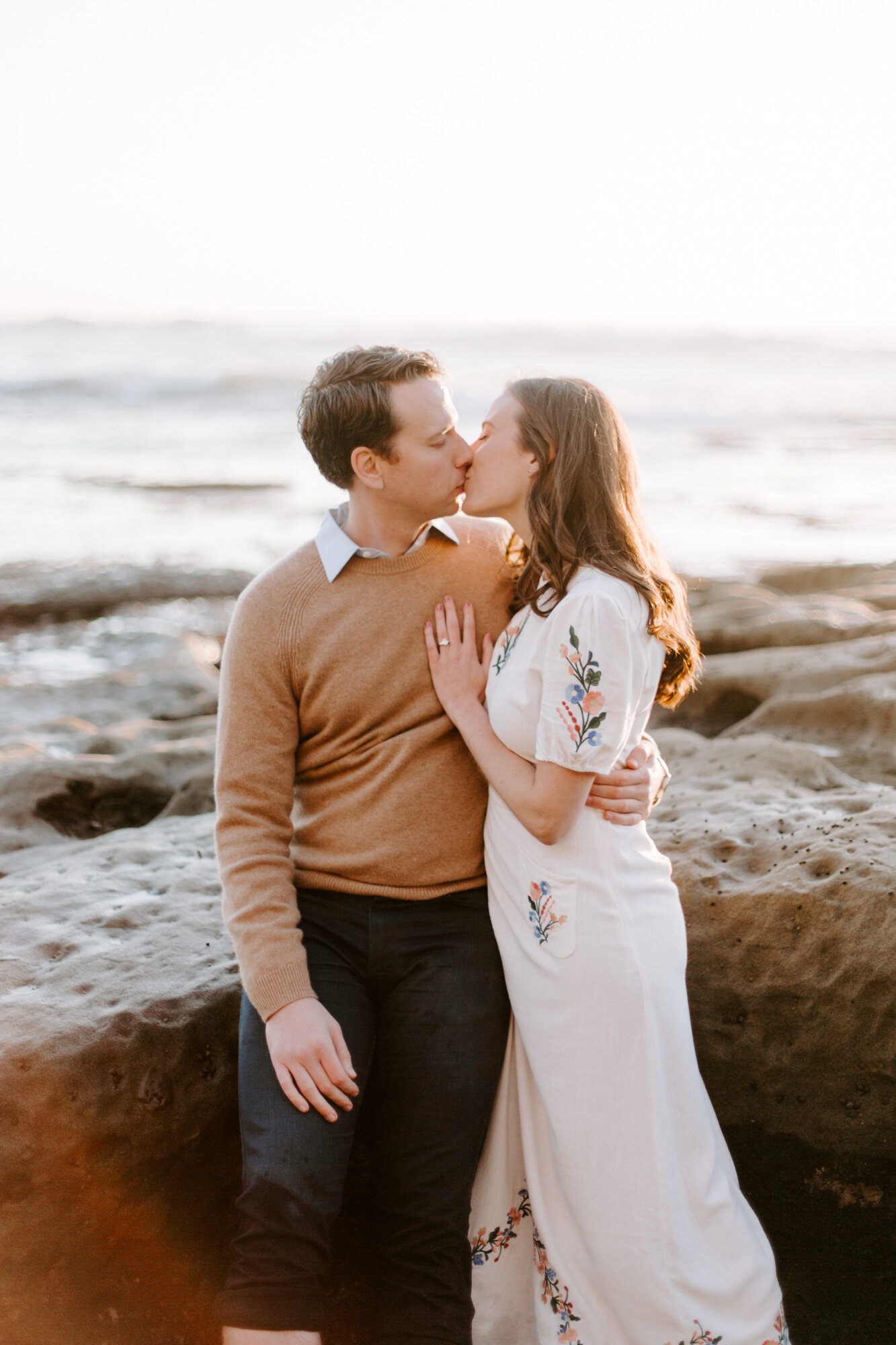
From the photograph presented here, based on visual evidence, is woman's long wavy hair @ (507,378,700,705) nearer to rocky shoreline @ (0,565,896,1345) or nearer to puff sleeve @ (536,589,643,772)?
puff sleeve @ (536,589,643,772)

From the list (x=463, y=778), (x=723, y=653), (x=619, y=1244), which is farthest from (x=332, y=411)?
(x=723, y=653)

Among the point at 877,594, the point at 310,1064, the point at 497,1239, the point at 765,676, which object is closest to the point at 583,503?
the point at 310,1064

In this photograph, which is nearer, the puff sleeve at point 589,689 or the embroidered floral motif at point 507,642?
the puff sleeve at point 589,689

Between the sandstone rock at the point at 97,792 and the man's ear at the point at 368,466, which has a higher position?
the man's ear at the point at 368,466

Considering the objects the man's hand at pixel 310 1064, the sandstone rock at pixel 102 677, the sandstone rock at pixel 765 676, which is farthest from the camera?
the sandstone rock at pixel 102 677

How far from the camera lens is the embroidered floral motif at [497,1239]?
2.45 metres

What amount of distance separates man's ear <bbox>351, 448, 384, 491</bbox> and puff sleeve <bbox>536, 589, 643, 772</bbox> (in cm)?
75

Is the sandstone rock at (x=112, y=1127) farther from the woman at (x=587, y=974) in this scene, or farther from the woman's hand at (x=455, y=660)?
the woman's hand at (x=455, y=660)

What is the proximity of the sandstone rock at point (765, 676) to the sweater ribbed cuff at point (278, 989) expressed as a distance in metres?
2.95

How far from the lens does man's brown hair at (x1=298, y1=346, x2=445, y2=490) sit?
2.72 meters

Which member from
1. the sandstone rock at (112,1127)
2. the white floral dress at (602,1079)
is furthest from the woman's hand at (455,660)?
the sandstone rock at (112,1127)

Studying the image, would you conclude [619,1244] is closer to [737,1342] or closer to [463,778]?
[737,1342]

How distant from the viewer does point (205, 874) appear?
3.18 metres

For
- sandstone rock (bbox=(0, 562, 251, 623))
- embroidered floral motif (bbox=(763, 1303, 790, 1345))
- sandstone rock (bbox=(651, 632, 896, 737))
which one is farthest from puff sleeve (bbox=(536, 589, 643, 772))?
sandstone rock (bbox=(0, 562, 251, 623))
